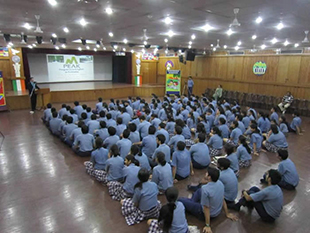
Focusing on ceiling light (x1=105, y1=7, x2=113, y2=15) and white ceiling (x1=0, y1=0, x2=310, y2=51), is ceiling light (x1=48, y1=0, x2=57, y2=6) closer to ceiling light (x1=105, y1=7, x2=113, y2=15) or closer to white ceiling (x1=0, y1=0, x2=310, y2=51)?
white ceiling (x1=0, y1=0, x2=310, y2=51)

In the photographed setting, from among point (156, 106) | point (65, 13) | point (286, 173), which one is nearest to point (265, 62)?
point (156, 106)

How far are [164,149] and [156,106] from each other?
459cm

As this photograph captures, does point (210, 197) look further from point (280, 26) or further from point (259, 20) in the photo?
point (280, 26)

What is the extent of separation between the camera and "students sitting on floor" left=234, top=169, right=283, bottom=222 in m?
3.19

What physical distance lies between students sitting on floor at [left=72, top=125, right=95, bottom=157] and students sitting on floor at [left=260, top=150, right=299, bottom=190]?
13.7 ft

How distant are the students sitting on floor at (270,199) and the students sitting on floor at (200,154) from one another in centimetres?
154

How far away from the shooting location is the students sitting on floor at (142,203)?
3.14 m

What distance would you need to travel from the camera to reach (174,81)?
15.1 meters

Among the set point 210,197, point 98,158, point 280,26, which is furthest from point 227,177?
point 280,26

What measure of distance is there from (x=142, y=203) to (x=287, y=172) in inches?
114

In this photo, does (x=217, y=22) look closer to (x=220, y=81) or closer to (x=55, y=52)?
(x=220, y=81)

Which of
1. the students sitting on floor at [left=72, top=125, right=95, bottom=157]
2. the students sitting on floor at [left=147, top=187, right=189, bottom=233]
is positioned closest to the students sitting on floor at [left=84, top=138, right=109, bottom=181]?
the students sitting on floor at [left=72, top=125, right=95, bottom=157]

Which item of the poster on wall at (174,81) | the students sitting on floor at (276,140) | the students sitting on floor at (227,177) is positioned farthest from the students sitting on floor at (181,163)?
the poster on wall at (174,81)

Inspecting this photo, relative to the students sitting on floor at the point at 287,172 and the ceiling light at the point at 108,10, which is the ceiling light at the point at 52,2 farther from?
the students sitting on floor at the point at 287,172
